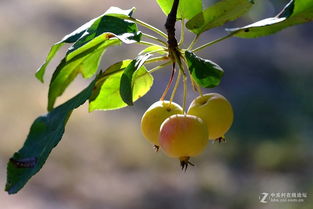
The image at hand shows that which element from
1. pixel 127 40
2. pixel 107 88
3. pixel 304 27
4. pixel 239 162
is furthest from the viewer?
pixel 304 27

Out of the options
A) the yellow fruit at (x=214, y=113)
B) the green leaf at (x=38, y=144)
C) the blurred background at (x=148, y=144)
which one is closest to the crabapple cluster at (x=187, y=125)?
the yellow fruit at (x=214, y=113)

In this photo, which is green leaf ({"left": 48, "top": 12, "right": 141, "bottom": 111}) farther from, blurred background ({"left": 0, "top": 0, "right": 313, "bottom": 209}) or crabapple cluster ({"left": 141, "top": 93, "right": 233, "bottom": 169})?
blurred background ({"left": 0, "top": 0, "right": 313, "bottom": 209})

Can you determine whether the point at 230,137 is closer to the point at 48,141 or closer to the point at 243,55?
the point at 243,55

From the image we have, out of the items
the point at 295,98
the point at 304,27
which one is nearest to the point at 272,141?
the point at 295,98

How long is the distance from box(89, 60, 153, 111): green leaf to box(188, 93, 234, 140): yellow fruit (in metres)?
0.10

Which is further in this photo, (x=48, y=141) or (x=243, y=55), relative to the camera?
(x=243, y=55)

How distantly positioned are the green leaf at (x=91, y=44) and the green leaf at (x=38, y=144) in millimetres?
67

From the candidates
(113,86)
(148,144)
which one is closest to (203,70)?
(113,86)

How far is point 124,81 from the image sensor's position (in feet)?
2.49

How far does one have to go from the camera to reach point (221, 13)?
0.77 m

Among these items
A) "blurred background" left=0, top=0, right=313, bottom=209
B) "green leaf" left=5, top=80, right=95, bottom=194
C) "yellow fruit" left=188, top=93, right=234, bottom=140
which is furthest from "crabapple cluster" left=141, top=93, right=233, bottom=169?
"blurred background" left=0, top=0, right=313, bottom=209

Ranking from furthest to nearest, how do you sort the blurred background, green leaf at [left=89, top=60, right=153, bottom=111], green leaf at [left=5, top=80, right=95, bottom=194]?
1. the blurred background
2. green leaf at [left=89, top=60, right=153, bottom=111]
3. green leaf at [left=5, top=80, right=95, bottom=194]

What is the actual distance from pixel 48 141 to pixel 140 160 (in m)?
3.74

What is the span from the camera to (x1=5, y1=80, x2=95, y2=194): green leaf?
0.74 meters
